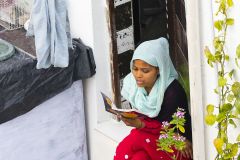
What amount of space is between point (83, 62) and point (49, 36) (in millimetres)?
338

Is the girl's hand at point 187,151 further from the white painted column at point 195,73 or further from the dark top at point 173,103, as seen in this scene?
the white painted column at point 195,73

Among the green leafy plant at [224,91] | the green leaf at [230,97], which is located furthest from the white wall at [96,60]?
the green leaf at [230,97]

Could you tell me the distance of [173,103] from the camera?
10.8 ft

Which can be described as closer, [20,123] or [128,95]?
[128,95]

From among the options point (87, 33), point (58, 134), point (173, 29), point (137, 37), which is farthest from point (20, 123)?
point (173, 29)

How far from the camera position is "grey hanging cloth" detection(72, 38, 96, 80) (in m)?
→ 4.05

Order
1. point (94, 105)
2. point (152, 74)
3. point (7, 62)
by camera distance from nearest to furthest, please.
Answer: point (152, 74) → point (7, 62) → point (94, 105)

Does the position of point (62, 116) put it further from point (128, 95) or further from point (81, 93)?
point (128, 95)

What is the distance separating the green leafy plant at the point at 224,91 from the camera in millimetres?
2486

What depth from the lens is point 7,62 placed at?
3.91 m

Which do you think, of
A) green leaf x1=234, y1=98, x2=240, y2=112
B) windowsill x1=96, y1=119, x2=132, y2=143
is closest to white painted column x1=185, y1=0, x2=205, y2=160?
green leaf x1=234, y1=98, x2=240, y2=112

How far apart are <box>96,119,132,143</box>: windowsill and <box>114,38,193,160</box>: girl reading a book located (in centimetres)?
54

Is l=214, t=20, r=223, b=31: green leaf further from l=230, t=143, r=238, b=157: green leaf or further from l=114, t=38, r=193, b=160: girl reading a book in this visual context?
l=114, t=38, r=193, b=160: girl reading a book

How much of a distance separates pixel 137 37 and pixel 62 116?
2.92 feet
